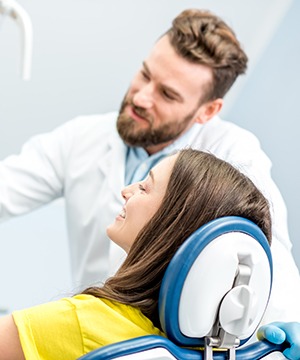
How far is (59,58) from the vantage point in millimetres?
2381

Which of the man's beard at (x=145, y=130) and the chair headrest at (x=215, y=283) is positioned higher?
the chair headrest at (x=215, y=283)

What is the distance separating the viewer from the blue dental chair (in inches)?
34.2

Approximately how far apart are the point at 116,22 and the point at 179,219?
1.59 meters

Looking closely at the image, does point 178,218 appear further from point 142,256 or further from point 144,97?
point 144,97

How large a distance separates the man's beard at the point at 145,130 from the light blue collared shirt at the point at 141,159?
0.08ft

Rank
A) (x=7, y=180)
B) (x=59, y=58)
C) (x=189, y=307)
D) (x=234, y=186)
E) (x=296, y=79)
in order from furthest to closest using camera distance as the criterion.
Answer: (x=59, y=58)
(x=296, y=79)
(x=7, y=180)
(x=234, y=186)
(x=189, y=307)

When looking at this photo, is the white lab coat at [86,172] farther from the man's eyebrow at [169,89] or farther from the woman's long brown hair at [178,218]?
the woman's long brown hair at [178,218]

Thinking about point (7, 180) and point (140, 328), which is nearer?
point (140, 328)

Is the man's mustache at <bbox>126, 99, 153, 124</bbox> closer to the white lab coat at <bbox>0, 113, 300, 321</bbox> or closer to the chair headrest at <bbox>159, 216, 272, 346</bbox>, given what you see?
the white lab coat at <bbox>0, 113, 300, 321</bbox>

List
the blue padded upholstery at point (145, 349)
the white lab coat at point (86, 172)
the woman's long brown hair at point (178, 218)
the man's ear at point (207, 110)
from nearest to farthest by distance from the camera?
the blue padded upholstery at point (145, 349)
the woman's long brown hair at point (178, 218)
the white lab coat at point (86, 172)
the man's ear at point (207, 110)

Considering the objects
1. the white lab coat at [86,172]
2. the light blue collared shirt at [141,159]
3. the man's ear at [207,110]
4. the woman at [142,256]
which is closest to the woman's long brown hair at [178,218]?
the woman at [142,256]

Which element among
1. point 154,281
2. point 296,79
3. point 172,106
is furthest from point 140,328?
point 296,79

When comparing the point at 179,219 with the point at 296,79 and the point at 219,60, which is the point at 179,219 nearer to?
the point at 219,60

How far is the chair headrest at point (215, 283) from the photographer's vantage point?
0.88 meters
